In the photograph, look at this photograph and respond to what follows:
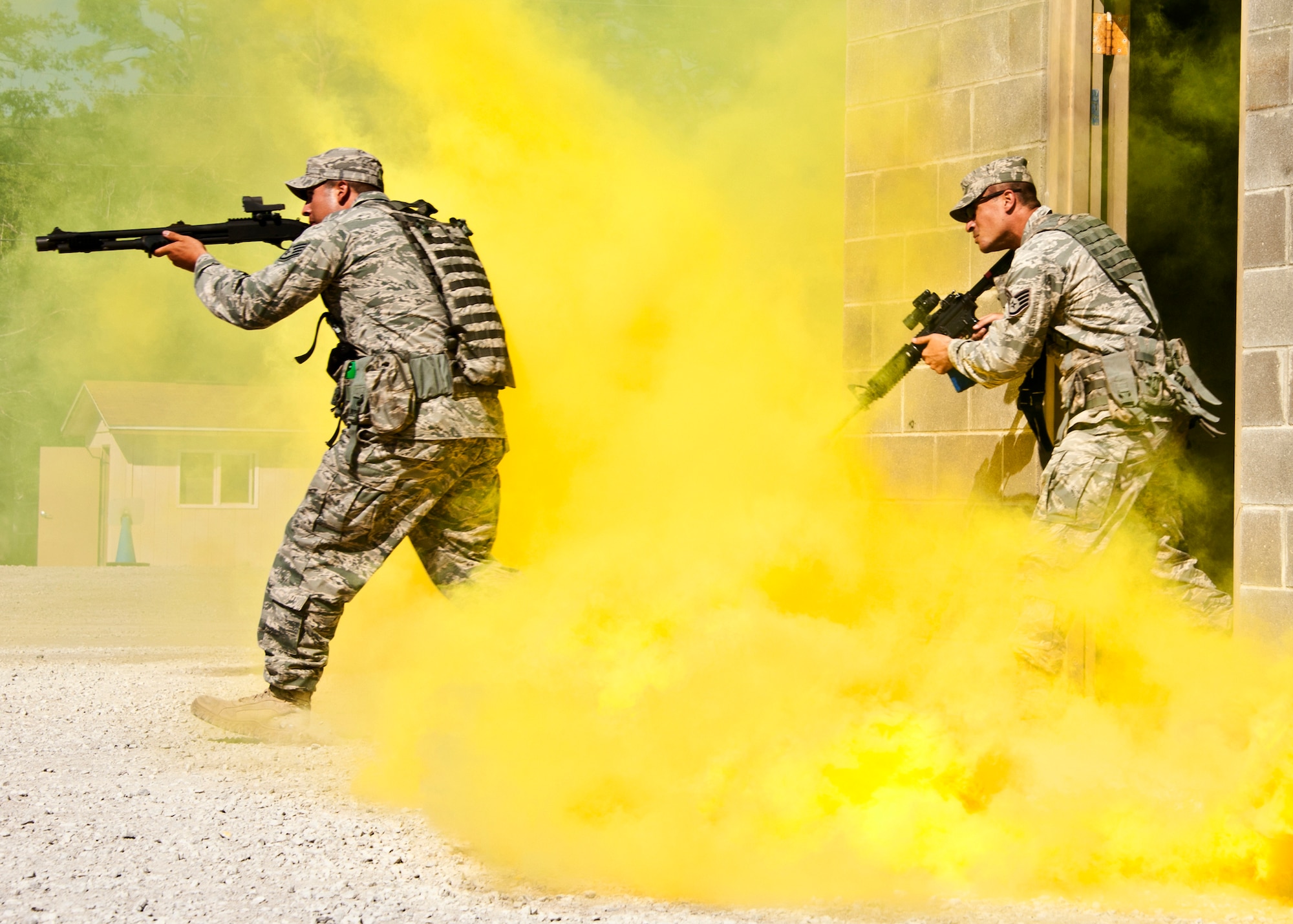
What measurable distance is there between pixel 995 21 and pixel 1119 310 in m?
1.54

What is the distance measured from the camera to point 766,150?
730 cm

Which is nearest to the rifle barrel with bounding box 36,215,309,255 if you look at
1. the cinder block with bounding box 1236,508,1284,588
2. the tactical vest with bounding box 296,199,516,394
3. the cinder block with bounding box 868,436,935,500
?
the tactical vest with bounding box 296,199,516,394

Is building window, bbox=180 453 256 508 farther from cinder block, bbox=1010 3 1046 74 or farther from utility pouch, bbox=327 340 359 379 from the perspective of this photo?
cinder block, bbox=1010 3 1046 74

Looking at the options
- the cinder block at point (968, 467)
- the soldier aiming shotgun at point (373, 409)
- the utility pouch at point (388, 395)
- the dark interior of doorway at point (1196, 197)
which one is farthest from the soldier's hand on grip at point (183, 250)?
the dark interior of doorway at point (1196, 197)

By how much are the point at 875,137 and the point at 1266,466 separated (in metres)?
2.06

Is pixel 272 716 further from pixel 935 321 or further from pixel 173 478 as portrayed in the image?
pixel 173 478

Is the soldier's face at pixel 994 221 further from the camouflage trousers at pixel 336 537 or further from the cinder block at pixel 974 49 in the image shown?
the camouflage trousers at pixel 336 537

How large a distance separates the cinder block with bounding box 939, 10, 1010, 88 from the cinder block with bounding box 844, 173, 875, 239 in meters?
0.49

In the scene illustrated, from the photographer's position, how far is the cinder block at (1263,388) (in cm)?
381

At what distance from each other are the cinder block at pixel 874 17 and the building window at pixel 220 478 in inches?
794

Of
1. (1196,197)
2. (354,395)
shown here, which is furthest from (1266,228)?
(354,395)

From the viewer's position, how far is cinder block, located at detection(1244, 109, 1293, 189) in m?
3.81

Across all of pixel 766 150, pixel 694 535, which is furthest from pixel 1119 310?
pixel 766 150

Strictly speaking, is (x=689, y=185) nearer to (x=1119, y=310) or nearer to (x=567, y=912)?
(x=1119, y=310)
